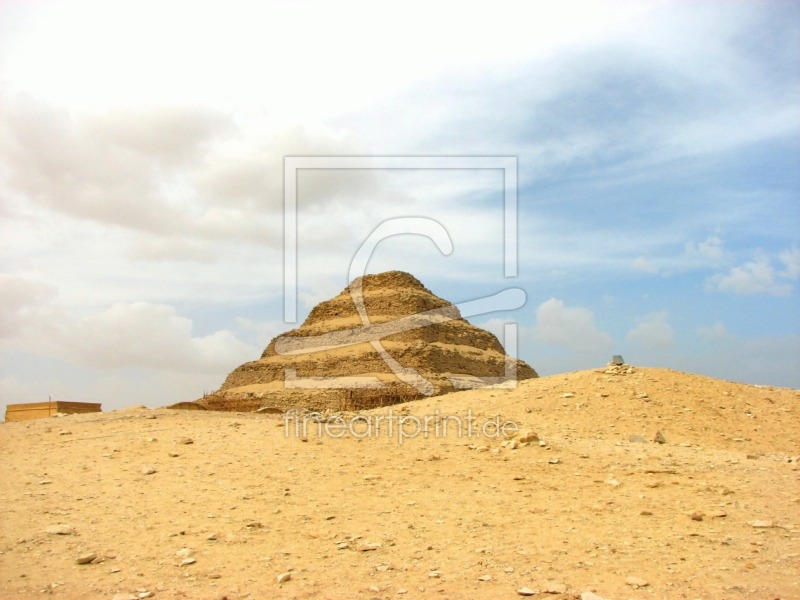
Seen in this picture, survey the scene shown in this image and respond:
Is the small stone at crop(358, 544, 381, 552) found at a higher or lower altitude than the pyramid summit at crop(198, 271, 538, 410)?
lower

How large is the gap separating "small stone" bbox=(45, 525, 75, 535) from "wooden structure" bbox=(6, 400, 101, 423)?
14382 mm

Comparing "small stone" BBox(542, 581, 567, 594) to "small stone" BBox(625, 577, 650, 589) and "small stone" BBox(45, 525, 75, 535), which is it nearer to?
"small stone" BBox(625, 577, 650, 589)

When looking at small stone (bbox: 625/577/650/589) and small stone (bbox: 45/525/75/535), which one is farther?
small stone (bbox: 45/525/75/535)

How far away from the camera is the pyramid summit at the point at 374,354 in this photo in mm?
31953

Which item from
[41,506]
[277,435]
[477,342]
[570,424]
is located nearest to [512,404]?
[570,424]

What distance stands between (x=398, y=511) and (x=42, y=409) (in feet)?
54.5

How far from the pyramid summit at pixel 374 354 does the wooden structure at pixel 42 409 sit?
9454 millimetres

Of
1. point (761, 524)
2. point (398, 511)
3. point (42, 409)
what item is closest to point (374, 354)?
point (42, 409)

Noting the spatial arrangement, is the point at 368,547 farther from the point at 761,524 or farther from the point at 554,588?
the point at 761,524

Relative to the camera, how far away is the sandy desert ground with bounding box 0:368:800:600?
5.32 meters

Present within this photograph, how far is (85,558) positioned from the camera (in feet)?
18.8

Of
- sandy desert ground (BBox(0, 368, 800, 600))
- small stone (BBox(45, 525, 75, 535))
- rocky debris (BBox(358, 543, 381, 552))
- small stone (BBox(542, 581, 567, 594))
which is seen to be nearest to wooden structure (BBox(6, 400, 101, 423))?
sandy desert ground (BBox(0, 368, 800, 600))

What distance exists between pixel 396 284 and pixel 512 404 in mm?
30204

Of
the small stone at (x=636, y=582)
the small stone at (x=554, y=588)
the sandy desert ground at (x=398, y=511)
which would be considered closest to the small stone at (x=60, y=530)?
the sandy desert ground at (x=398, y=511)
